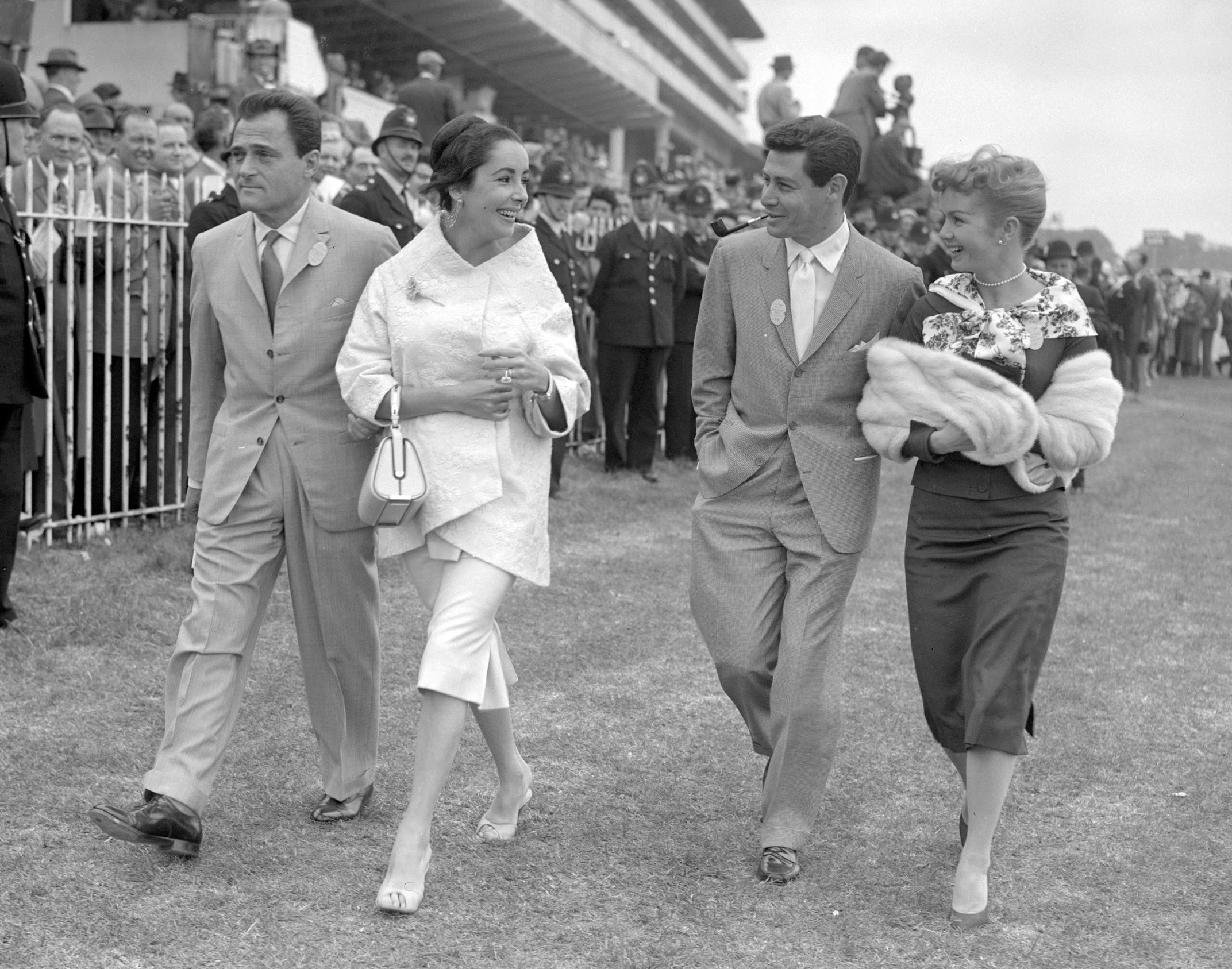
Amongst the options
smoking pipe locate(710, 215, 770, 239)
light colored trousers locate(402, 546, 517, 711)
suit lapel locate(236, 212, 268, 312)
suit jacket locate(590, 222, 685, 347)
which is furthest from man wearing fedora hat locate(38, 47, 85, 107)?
light colored trousers locate(402, 546, 517, 711)


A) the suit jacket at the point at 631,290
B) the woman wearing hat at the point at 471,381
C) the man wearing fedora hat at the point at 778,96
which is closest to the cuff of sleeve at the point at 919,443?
the woman wearing hat at the point at 471,381

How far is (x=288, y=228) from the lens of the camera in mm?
4484

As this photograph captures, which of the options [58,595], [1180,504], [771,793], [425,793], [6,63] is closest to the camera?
[425,793]

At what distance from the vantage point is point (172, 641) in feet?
22.4

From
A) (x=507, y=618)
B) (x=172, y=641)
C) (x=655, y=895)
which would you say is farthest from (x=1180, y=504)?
(x=655, y=895)

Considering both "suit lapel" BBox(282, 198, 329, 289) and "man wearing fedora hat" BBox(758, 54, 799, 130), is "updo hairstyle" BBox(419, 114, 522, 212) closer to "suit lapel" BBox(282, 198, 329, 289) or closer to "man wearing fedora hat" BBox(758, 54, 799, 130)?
"suit lapel" BBox(282, 198, 329, 289)

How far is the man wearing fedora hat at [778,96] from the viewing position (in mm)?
15688

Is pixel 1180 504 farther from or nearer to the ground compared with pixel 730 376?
nearer to the ground

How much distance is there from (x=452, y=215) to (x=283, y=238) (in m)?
0.53

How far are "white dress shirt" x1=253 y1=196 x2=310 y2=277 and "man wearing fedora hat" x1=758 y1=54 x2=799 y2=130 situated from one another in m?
11.4

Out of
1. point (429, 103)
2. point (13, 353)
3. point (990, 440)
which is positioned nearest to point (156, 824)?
point (990, 440)

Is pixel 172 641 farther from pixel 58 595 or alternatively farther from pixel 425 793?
pixel 425 793

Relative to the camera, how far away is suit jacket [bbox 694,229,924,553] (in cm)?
438

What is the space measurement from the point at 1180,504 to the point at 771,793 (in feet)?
32.2
